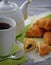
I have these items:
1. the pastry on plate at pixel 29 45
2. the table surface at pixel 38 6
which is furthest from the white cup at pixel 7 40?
the table surface at pixel 38 6

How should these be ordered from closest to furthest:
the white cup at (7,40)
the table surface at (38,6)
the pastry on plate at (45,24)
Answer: the white cup at (7,40) → the pastry on plate at (45,24) → the table surface at (38,6)

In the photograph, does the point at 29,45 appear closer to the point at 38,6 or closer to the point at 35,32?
the point at 35,32

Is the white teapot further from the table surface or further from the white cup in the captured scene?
the table surface

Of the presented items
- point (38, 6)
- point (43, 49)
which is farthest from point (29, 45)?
point (38, 6)

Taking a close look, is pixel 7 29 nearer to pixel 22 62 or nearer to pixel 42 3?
pixel 22 62

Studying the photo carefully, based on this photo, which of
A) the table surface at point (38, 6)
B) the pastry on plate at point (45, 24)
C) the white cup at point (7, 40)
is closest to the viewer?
the white cup at point (7, 40)

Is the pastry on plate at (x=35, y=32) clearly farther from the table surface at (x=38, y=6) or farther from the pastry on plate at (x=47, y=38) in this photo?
the table surface at (x=38, y=6)

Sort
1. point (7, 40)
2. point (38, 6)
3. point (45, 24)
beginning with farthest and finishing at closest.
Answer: point (38, 6) < point (45, 24) < point (7, 40)

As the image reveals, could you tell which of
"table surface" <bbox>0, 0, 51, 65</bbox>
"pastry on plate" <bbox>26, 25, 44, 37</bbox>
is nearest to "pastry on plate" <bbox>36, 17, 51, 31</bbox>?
"pastry on plate" <bbox>26, 25, 44, 37</bbox>

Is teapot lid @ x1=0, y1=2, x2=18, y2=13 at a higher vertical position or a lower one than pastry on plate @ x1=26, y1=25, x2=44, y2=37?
higher

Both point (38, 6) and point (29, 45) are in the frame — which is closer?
point (29, 45)

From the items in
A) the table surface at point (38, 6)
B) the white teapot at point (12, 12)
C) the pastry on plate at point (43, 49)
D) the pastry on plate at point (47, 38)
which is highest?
the white teapot at point (12, 12)

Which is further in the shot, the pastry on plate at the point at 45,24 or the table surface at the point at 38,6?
the table surface at the point at 38,6
